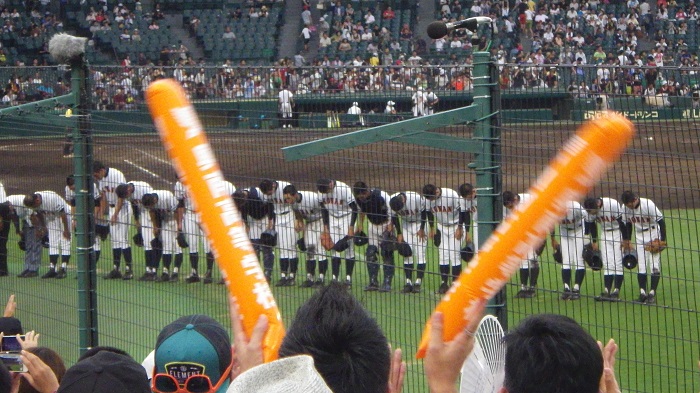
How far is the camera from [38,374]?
3068 mm

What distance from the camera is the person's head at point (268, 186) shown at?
252 inches

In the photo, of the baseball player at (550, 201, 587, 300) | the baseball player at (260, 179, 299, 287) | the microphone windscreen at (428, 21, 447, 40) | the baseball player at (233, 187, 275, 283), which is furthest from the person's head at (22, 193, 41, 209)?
the microphone windscreen at (428, 21, 447, 40)

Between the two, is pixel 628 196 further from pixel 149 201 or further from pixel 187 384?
pixel 149 201

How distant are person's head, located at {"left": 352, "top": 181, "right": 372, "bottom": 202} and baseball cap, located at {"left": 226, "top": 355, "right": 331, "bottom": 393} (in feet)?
16.5

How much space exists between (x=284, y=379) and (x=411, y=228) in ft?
16.4

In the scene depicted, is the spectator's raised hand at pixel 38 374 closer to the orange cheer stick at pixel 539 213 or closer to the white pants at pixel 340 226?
the orange cheer stick at pixel 539 213

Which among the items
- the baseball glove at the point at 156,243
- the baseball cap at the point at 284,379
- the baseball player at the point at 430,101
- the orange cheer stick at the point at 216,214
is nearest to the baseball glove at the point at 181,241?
the baseball glove at the point at 156,243

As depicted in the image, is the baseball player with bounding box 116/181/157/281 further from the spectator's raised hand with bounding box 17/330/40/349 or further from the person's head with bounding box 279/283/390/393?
the person's head with bounding box 279/283/390/393

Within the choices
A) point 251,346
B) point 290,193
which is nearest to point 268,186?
point 290,193

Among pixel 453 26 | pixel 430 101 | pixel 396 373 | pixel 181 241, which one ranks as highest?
pixel 453 26

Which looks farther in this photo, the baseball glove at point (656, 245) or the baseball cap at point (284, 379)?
the baseball glove at point (656, 245)

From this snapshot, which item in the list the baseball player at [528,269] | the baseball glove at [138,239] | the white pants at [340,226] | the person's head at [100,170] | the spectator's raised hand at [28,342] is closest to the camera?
the spectator's raised hand at [28,342]

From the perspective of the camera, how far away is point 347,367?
1.94 m

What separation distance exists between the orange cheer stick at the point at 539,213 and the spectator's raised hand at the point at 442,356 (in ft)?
0.06
